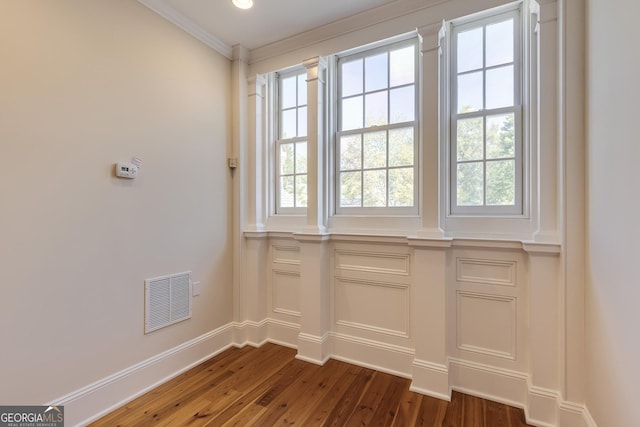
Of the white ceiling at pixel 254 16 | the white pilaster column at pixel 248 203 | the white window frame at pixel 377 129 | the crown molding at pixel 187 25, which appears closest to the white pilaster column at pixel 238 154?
the white pilaster column at pixel 248 203

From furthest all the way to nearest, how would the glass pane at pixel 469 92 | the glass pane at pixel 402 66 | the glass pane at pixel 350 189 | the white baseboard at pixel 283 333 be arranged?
the white baseboard at pixel 283 333 < the glass pane at pixel 350 189 < the glass pane at pixel 402 66 < the glass pane at pixel 469 92

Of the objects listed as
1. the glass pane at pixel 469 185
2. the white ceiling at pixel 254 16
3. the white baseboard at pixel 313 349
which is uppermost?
the white ceiling at pixel 254 16

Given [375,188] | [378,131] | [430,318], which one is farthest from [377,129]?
[430,318]

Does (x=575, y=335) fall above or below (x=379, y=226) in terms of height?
below

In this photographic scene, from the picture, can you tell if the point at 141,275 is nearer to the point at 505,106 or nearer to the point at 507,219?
the point at 507,219

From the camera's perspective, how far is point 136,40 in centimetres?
205

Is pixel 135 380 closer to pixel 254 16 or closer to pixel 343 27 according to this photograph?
pixel 254 16

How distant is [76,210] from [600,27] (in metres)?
3.01

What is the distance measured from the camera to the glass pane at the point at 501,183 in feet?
6.64

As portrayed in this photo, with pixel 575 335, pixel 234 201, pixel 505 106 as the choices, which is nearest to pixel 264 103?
pixel 234 201

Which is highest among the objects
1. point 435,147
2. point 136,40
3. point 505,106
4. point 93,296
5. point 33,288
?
point 136,40

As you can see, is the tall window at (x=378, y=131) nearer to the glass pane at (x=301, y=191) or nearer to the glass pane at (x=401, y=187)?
the glass pane at (x=401, y=187)

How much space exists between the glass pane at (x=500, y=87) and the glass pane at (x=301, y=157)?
1564 mm

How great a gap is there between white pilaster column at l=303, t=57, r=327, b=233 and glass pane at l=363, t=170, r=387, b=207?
382 mm
